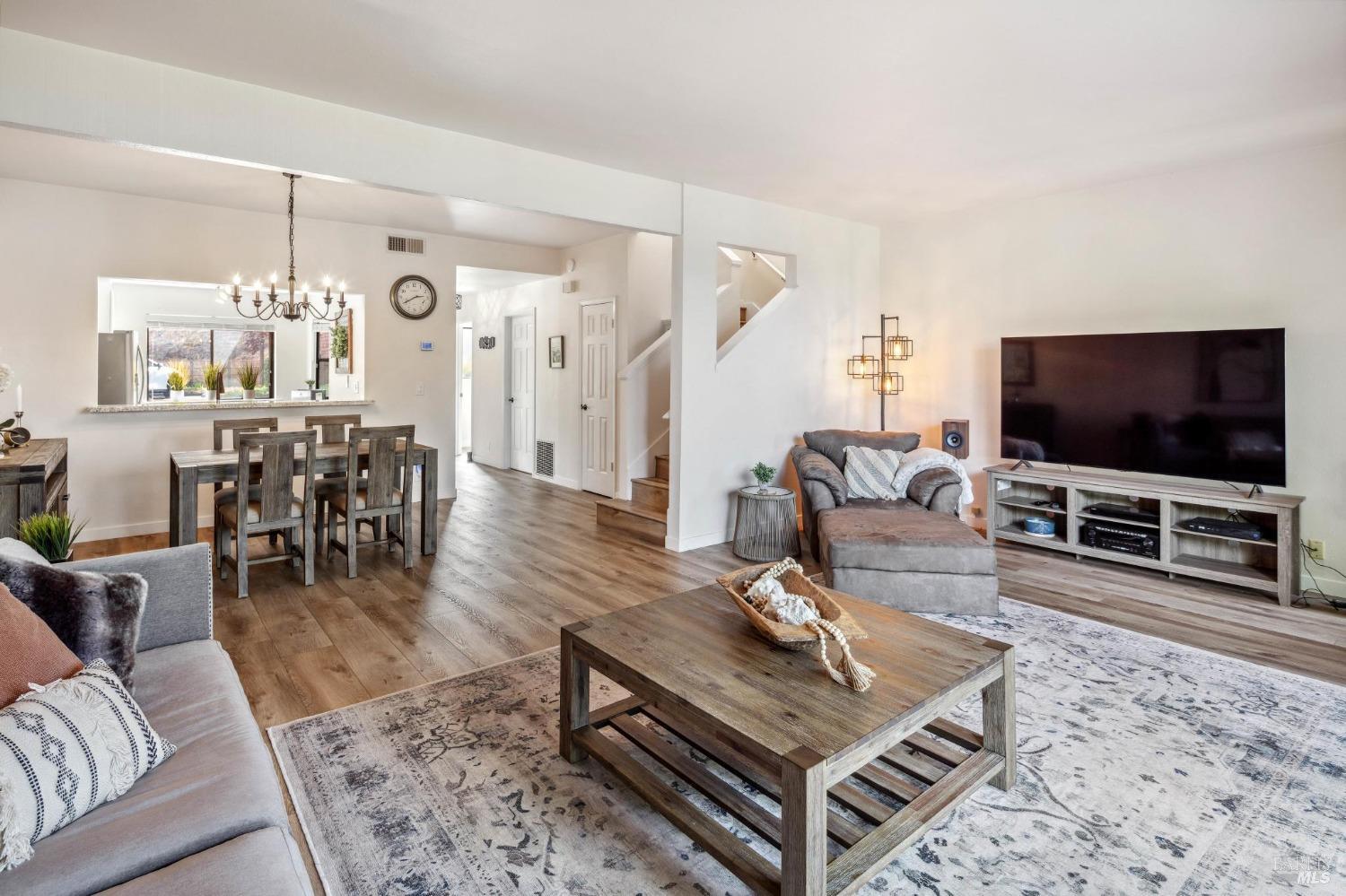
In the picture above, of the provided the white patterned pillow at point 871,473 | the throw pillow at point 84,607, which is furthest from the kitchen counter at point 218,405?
the throw pillow at point 84,607

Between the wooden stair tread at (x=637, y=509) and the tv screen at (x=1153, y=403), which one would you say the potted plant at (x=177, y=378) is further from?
the tv screen at (x=1153, y=403)

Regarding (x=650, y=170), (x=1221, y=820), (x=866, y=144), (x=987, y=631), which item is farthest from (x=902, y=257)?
(x=1221, y=820)

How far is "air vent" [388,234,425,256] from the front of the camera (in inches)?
249

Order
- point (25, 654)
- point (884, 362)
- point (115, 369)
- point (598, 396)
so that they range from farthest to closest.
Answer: point (598, 396)
point (884, 362)
point (115, 369)
point (25, 654)

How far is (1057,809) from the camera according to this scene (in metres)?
1.98

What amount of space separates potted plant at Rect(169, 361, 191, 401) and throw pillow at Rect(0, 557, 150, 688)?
595cm

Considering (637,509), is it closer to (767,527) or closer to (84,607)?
(767,527)

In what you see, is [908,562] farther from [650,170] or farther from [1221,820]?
[650,170]

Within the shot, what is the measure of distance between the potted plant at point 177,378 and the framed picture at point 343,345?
52.6 inches

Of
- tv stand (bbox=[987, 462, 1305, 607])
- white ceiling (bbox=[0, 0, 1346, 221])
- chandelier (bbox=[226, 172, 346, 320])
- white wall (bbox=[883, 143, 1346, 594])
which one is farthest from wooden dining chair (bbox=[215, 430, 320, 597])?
white wall (bbox=[883, 143, 1346, 594])

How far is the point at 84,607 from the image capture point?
1673 millimetres

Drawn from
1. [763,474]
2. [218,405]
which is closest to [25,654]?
[763,474]
